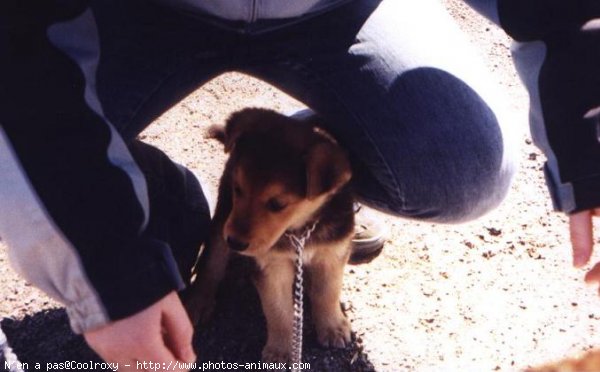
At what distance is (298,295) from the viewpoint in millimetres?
1547

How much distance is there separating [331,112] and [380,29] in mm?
241

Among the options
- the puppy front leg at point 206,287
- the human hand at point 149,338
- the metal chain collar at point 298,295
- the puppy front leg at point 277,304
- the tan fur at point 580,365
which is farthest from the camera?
the puppy front leg at point 206,287

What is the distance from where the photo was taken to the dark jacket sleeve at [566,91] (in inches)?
48.6

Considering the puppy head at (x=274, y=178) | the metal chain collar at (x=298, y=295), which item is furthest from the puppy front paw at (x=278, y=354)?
the puppy head at (x=274, y=178)

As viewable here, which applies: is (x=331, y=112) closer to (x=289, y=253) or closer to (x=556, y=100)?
(x=289, y=253)

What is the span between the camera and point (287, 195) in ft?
5.11

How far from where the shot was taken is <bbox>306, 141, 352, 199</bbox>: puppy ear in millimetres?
1524

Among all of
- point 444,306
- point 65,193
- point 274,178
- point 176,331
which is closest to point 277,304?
point 274,178

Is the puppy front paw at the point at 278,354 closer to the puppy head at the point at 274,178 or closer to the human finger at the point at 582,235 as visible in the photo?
the puppy head at the point at 274,178

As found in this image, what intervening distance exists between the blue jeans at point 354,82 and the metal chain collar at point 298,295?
236 mm

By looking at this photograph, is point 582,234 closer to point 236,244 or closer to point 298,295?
point 298,295

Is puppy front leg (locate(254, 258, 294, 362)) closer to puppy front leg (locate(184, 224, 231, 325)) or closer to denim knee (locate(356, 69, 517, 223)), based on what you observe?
puppy front leg (locate(184, 224, 231, 325))

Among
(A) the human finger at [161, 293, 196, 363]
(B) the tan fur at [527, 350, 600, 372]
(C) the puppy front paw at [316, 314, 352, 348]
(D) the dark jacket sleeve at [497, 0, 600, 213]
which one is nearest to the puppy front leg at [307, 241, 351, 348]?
(C) the puppy front paw at [316, 314, 352, 348]

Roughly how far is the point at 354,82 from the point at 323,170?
0.24 metres
